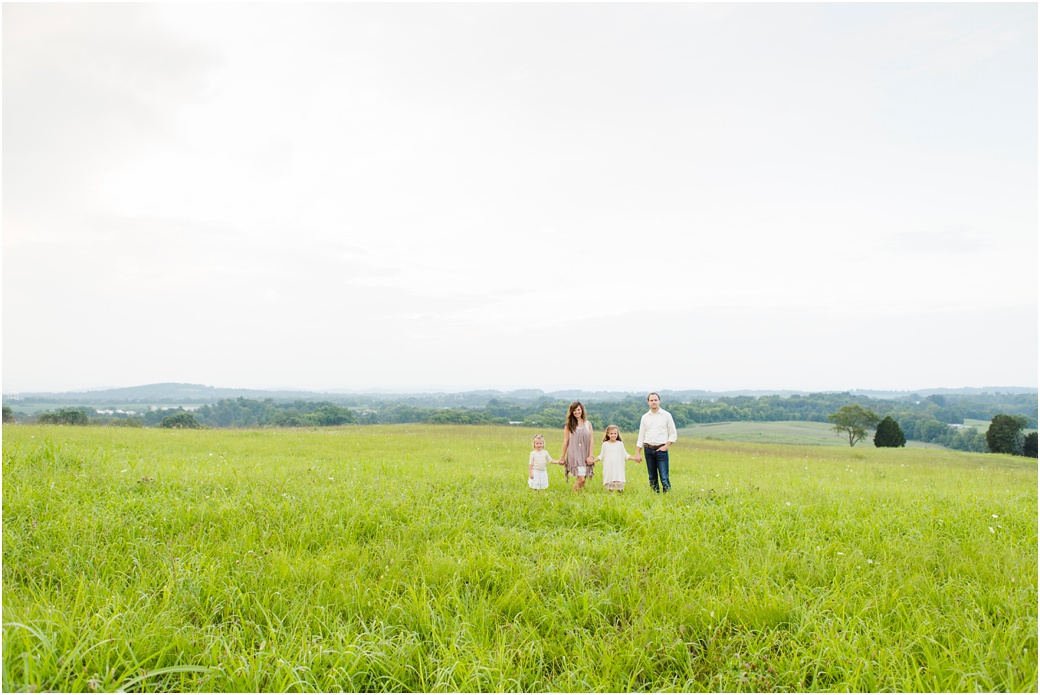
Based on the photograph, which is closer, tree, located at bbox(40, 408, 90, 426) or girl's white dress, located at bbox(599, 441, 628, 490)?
girl's white dress, located at bbox(599, 441, 628, 490)

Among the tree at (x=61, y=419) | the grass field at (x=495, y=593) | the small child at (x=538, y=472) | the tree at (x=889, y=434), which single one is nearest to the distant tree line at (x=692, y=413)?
the tree at (x=889, y=434)

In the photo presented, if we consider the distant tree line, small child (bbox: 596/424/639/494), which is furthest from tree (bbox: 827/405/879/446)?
small child (bbox: 596/424/639/494)

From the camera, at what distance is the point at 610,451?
9.57 meters

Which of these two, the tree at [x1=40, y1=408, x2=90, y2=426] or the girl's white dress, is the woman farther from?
the tree at [x1=40, y1=408, x2=90, y2=426]

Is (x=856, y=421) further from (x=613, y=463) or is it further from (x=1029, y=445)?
(x=613, y=463)

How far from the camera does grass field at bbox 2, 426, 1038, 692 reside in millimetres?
3744

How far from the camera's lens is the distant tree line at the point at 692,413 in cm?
6278

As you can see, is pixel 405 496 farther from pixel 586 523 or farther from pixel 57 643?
pixel 57 643

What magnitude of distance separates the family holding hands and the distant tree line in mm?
35250

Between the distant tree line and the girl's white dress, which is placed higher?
the girl's white dress

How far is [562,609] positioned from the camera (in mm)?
4566

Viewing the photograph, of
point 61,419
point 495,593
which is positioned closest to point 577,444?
point 495,593

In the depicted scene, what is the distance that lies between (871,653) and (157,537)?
7.33 metres

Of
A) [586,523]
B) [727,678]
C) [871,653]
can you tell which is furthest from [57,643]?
[871,653]
